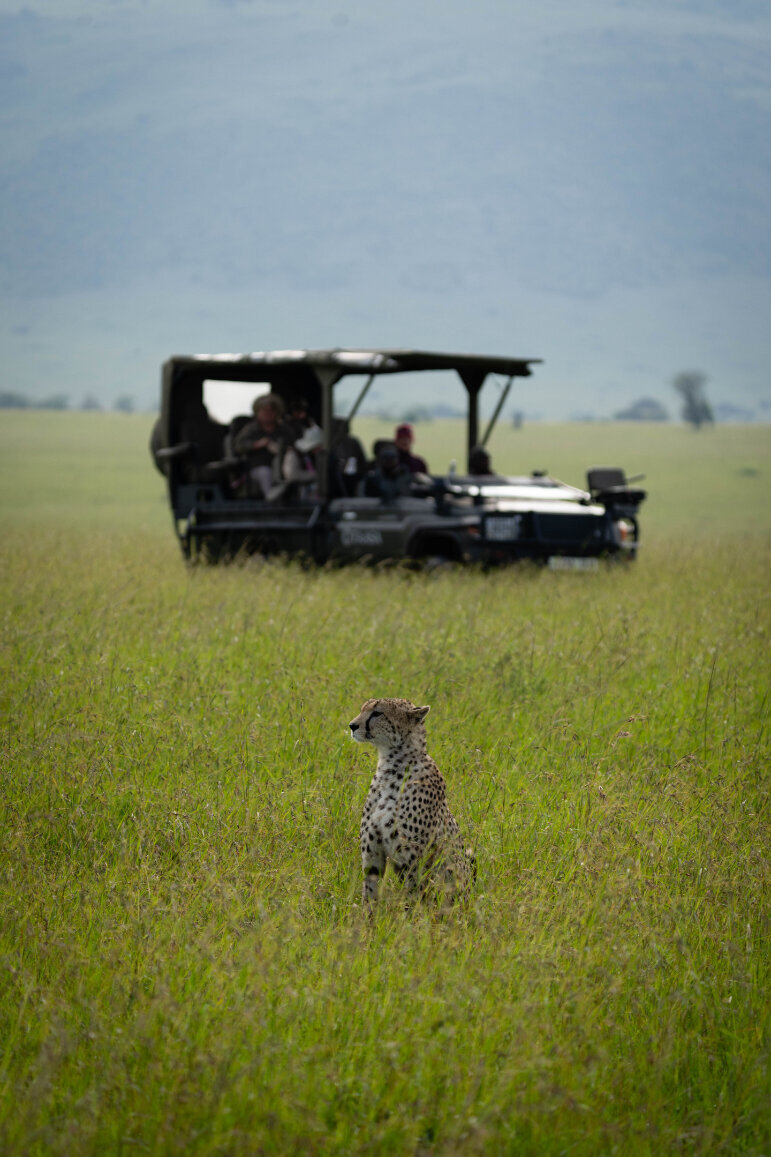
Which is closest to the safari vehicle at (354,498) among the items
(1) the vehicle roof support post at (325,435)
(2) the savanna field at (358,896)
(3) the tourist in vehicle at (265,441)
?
(1) the vehicle roof support post at (325,435)

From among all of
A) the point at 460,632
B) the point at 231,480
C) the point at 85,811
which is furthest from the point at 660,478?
the point at 85,811

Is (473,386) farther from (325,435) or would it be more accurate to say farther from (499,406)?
(325,435)

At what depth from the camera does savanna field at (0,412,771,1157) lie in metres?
3.07

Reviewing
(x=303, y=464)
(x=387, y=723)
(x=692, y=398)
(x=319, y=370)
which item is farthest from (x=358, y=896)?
(x=692, y=398)

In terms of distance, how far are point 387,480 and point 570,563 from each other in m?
A: 2.05

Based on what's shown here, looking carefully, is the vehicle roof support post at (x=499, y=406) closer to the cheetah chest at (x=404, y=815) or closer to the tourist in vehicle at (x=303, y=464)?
the tourist in vehicle at (x=303, y=464)

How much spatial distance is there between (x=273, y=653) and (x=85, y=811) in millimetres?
3302

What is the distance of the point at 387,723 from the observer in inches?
163

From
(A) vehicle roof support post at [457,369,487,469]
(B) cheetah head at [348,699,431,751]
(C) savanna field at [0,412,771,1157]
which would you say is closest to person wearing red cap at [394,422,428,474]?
(A) vehicle roof support post at [457,369,487,469]

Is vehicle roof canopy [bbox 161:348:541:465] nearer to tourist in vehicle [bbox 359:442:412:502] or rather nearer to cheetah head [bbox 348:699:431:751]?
tourist in vehicle [bbox 359:442:412:502]

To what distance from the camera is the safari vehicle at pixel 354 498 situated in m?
13.0

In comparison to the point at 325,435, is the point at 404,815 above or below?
below

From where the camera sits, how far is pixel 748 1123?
323 cm

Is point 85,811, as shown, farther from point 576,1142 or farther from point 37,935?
point 576,1142
